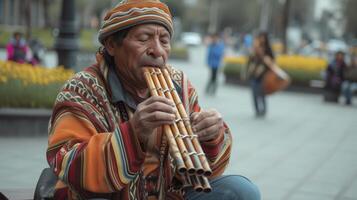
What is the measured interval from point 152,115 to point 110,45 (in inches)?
21.5

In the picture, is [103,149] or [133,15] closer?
[103,149]

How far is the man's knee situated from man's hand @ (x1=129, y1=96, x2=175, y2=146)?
0.50 m

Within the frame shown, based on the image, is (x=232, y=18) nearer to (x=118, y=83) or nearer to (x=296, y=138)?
(x=296, y=138)

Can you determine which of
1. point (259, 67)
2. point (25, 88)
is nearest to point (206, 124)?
point (25, 88)

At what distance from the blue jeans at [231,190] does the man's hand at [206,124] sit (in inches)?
9.7

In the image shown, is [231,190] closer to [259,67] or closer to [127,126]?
[127,126]

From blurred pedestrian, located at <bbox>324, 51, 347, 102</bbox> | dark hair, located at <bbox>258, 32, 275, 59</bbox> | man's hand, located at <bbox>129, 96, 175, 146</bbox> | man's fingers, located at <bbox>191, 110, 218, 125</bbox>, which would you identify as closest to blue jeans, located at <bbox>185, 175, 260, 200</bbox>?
man's fingers, located at <bbox>191, 110, 218, 125</bbox>

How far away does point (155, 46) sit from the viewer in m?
2.13

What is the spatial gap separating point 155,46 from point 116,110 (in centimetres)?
29

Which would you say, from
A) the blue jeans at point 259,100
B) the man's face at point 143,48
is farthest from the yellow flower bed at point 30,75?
the man's face at point 143,48

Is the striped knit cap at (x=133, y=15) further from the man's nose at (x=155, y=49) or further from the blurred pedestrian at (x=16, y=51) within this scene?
the blurred pedestrian at (x=16, y=51)

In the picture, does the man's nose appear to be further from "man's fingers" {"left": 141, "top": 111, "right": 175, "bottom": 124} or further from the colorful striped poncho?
"man's fingers" {"left": 141, "top": 111, "right": 175, "bottom": 124}

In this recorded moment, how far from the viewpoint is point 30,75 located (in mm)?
6938

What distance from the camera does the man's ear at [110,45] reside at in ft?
7.28
